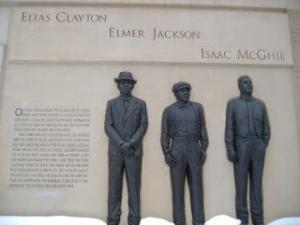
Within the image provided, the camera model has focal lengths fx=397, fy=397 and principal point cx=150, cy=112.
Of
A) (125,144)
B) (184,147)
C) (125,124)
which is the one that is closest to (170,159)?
(184,147)

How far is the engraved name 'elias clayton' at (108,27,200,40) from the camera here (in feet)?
28.4

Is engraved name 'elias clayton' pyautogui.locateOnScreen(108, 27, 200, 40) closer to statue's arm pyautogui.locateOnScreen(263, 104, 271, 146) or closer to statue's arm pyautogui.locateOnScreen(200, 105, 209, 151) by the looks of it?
statue's arm pyautogui.locateOnScreen(200, 105, 209, 151)

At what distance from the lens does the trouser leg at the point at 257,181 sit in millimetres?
7352

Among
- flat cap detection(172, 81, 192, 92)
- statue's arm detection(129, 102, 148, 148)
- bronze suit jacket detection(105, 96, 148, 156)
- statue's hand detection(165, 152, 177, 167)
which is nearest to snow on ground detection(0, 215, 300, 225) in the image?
statue's hand detection(165, 152, 177, 167)

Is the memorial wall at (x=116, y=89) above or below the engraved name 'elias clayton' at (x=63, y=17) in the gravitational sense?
below

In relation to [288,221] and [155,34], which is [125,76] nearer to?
[155,34]

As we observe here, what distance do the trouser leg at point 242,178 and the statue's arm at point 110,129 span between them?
2.26 meters

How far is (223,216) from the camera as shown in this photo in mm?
7492

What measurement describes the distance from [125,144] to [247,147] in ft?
7.53

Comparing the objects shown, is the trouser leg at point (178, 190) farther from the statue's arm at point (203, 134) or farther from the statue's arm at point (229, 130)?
the statue's arm at point (229, 130)

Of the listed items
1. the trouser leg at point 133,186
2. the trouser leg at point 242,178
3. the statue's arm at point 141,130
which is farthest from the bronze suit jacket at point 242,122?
the trouser leg at point 133,186

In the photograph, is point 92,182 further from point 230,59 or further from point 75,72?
point 230,59

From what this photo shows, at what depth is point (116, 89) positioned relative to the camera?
8.20m

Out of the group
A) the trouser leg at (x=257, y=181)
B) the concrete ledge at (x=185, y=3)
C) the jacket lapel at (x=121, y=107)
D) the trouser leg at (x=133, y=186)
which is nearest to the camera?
the trouser leg at (x=133, y=186)
